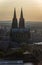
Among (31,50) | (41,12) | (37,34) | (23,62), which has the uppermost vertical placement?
(41,12)

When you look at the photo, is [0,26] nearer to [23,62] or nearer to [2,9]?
[2,9]

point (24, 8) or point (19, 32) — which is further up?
point (24, 8)

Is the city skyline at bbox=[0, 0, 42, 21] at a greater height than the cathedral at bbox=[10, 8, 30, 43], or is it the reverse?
the city skyline at bbox=[0, 0, 42, 21]

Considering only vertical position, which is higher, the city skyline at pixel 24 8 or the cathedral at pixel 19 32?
the city skyline at pixel 24 8

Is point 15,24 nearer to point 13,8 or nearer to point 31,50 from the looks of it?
point 13,8

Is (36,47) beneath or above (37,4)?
beneath

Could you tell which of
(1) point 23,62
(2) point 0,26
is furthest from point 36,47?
(2) point 0,26

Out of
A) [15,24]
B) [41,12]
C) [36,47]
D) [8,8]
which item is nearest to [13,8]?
[8,8]
